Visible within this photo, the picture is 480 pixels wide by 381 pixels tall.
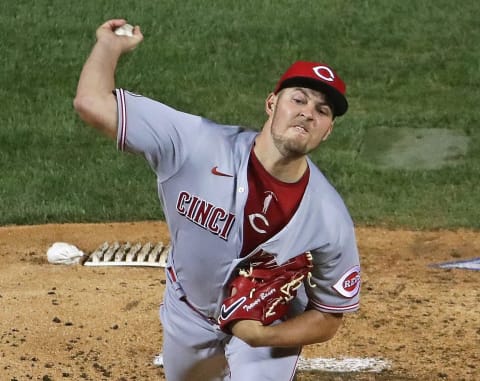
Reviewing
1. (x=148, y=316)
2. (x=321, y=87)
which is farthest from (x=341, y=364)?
(x=321, y=87)

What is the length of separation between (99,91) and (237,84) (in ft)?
24.5

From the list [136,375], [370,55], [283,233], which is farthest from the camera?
[370,55]

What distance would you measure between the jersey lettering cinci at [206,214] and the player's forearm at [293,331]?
40 cm

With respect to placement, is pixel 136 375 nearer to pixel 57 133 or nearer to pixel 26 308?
pixel 26 308

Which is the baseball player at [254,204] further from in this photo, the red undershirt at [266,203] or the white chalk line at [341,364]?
the white chalk line at [341,364]

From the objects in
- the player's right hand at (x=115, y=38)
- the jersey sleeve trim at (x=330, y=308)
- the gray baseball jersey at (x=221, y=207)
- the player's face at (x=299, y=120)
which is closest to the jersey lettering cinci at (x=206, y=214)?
the gray baseball jersey at (x=221, y=207)

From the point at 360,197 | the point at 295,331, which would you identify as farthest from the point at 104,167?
the point at 295,331

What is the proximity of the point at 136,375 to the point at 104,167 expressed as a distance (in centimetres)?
380

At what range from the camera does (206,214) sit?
4.21m

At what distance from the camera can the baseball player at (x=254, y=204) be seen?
398 centimetres

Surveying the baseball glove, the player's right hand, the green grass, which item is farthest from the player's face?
the green grass

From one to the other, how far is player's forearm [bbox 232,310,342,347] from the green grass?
4116 mm

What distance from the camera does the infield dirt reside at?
20.0ft

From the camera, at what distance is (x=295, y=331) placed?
14.2ft
